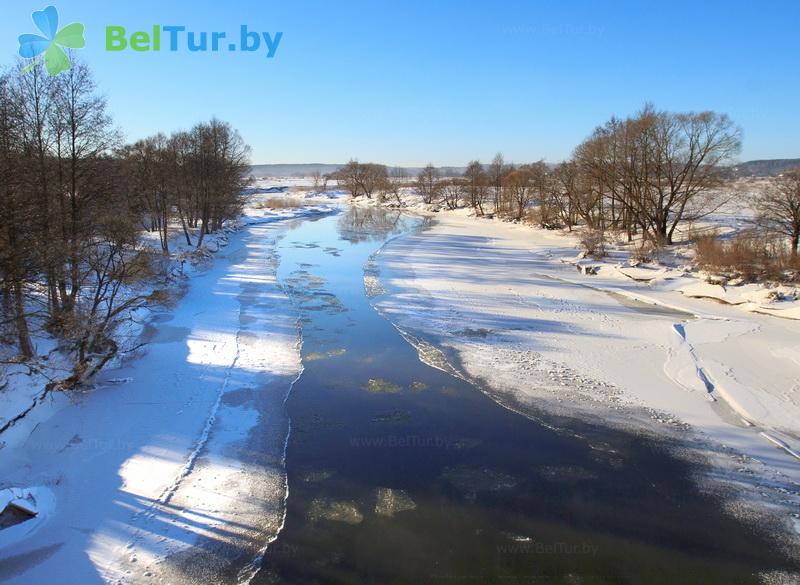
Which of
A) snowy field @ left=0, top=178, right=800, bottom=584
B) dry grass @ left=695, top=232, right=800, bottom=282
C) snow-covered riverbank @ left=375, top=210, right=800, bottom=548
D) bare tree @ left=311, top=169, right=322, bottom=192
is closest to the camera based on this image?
snowy field @ left=0, top=178, right=800, bottom=584

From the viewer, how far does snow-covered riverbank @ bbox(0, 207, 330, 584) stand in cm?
616

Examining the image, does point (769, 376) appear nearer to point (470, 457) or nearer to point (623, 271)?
point (470, 457)

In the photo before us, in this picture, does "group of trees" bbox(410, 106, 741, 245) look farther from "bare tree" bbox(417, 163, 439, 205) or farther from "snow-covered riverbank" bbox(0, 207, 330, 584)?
"bare tree" bbox(417, 163, 439, 205)

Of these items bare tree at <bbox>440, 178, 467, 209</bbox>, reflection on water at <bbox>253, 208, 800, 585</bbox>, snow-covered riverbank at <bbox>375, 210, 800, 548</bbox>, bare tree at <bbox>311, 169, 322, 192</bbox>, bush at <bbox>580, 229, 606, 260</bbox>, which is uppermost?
bare tree at <bbox>311, 169, 322, 192</bbox>

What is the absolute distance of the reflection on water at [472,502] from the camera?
239 inches

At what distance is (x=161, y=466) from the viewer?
8031 mm

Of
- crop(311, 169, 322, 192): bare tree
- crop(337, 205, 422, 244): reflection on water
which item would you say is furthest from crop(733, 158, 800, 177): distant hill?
crop(311, 169, 322, 192): bare tree

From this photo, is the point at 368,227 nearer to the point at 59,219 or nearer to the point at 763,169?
the point at 59,219

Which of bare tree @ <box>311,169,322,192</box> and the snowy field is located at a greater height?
bare tree @ <box>311,169,322,192</box>

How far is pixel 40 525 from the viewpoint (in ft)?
21.6

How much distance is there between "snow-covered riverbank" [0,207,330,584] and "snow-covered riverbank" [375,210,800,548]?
5.10 meters

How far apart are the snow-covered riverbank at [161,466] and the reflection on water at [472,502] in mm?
598

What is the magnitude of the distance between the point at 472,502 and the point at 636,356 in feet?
25.1

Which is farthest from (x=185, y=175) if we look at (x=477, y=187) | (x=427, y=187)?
(x=427, y=187)
